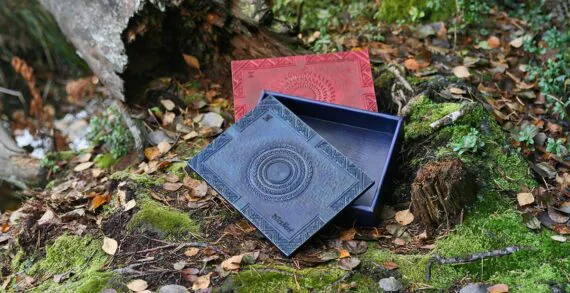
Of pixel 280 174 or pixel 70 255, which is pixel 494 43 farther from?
pixel 70 255

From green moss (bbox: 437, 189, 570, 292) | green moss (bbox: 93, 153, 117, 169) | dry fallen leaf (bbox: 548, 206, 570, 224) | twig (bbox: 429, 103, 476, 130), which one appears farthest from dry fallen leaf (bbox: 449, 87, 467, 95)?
green moss (bbox: 93, 153, 117, 169)

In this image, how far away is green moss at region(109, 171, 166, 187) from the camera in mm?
3338

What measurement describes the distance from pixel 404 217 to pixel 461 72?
4.68 ft

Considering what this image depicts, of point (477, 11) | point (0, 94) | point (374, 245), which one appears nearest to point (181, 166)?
point (374, 245)

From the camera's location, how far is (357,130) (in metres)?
3.33

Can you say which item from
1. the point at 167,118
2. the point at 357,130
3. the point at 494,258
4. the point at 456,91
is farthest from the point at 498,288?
the point at 167,118

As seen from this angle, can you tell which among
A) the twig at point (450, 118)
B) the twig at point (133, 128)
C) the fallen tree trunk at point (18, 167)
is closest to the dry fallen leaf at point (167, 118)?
the twig at point (133, 128)

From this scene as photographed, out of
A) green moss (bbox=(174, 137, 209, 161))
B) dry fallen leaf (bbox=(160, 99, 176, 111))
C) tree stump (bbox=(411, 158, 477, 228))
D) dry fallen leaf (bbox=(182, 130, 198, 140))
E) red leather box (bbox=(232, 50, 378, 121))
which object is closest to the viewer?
tree stump (bbox=(411, 158, 477, 228))

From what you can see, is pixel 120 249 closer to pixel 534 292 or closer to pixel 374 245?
pixel 374 245

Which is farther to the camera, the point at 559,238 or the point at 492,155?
the point at 492,155

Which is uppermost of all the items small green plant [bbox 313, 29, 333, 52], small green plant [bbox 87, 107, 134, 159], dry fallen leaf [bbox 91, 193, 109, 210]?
small green plant [bbox 313, 29, 333, 52]

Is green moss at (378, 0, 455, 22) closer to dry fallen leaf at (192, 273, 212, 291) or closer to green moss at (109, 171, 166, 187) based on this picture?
green moss at (109, 171, 166, 187)

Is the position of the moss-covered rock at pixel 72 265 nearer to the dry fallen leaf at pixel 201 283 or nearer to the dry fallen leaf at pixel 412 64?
the dry fallen leaf at pixel 201 283

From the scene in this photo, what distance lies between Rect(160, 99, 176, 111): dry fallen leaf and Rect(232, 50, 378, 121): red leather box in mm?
673
